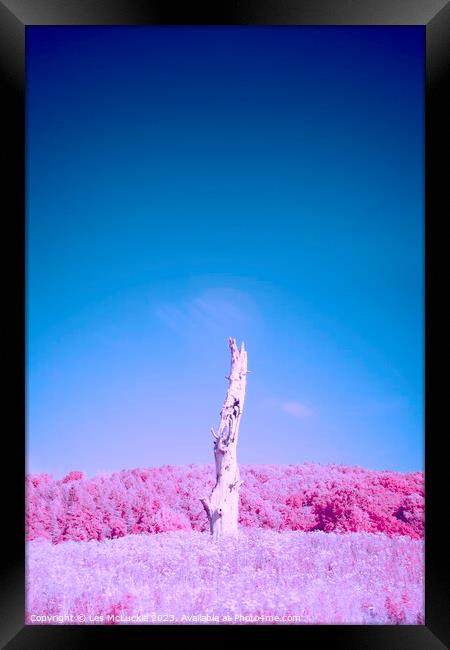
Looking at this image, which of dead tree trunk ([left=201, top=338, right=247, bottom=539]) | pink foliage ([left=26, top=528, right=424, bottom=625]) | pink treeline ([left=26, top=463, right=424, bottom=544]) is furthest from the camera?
pink treeline ([left=26, top=463, right=424, bottom=544])

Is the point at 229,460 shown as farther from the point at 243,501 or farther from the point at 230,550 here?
the point at 243,501

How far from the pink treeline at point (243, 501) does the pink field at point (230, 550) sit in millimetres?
15

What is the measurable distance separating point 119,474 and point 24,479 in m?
2.00

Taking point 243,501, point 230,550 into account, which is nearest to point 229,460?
point 230,550

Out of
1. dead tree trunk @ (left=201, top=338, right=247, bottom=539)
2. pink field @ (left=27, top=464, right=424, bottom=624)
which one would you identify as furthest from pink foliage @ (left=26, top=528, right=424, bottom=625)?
dead tree trunk @ (left=201, top=338, right=247, bottom=539)

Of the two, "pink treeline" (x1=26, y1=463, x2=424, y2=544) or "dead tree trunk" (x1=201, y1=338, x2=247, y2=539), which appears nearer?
"dead tree trunk" (x1=201, y1=338, x2=247, y2=539)

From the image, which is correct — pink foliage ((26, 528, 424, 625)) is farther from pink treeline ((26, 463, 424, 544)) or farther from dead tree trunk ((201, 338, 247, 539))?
pink treeline ((26, 463, 424, 544))

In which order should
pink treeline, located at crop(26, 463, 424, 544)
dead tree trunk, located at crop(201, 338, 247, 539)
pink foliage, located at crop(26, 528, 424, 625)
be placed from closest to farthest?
1. pink foliage, located at crop(26, 528, 424, 625)
2. dead tree trunk, located at crop(201, 338, 247, 539)
3. pink treeline, located at crop(26, 463, 424, 544)

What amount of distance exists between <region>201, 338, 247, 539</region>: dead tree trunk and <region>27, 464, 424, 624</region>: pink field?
0.24 meters

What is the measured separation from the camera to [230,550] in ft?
21.2

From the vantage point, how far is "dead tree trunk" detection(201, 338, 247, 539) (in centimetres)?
662

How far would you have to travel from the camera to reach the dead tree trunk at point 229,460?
6.62m

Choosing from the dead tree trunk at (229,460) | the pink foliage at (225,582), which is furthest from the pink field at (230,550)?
the dead tree trunk at (229,460)

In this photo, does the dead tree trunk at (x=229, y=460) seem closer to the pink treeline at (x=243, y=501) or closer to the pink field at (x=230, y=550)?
the pink field at (x=230, y=550)
